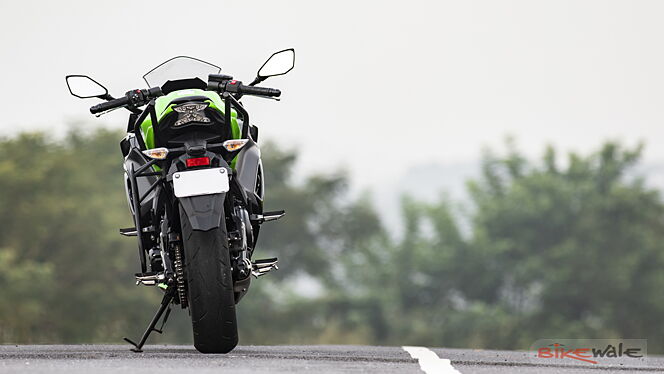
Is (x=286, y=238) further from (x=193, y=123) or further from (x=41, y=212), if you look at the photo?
(x=193, y=123)

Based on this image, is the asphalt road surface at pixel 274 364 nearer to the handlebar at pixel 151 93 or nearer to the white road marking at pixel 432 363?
the white road marking at pixel 432 363

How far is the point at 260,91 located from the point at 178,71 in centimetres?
54

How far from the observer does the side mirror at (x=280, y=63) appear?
9.13m

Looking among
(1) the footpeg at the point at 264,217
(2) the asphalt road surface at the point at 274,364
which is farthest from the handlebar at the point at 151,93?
(2) the asphalt road surface at the point at 274,364

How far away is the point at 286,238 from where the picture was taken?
8000 centimetres

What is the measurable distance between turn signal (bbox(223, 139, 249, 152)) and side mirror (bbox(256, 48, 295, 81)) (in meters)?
0.62

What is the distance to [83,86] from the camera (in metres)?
9.06

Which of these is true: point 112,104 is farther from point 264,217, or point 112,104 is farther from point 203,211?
point 203,211

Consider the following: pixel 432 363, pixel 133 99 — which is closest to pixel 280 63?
pixel 133 99

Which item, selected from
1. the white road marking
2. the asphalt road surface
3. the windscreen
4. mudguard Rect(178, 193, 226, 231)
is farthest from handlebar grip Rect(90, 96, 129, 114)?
the white road marking

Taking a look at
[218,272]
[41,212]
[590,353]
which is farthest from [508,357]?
[41,212]

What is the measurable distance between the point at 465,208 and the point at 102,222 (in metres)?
35.4

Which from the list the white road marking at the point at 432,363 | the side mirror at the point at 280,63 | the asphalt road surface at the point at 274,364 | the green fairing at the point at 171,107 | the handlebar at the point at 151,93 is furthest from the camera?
the side mirror at the point at 280,63

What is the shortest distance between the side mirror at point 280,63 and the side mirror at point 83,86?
105 cm
